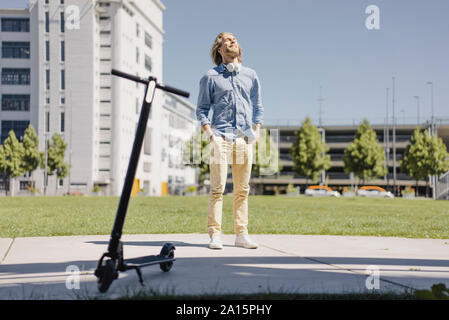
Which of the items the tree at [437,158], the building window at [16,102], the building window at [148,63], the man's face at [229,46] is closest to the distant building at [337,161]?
the tree at [437,158]

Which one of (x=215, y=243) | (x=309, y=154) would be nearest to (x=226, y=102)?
(x=215, y=243)

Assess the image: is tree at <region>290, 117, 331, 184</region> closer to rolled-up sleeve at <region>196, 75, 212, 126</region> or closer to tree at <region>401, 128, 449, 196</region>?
tree at <region>401, 128, 449, 196</region>

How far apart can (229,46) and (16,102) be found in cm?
6026

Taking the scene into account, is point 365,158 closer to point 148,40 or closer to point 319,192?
point 319,192

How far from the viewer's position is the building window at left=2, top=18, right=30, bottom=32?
58.7m

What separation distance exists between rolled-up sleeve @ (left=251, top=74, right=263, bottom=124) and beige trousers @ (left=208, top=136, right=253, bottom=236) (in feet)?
1.01

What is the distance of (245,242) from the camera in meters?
4.65

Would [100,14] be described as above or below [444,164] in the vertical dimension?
above

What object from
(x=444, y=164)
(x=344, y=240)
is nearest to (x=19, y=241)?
(x=344, y=240)

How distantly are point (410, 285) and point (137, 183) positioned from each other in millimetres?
63358

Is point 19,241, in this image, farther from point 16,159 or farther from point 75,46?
point 75,46

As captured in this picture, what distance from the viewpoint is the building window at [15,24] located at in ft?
193

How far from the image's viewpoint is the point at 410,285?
284cm

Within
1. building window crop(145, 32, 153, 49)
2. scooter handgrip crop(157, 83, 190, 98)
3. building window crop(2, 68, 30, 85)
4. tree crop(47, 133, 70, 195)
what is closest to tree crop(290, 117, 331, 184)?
tree crop(47, 133, 70, 195)
